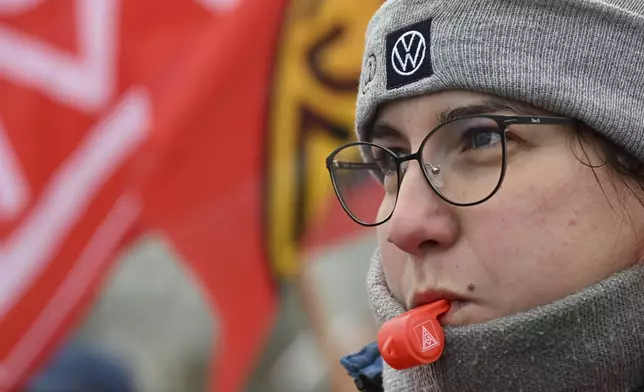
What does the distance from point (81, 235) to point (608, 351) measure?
2.02m

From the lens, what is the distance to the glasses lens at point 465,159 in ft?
2.44

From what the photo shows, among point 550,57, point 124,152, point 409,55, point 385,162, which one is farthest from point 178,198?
point 550,57

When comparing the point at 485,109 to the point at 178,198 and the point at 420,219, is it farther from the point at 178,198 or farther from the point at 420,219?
the point at 178,198

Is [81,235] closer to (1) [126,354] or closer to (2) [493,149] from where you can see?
(1) [126,354]

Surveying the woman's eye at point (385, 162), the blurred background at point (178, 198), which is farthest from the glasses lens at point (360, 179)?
the blurred background at point (178, 198)

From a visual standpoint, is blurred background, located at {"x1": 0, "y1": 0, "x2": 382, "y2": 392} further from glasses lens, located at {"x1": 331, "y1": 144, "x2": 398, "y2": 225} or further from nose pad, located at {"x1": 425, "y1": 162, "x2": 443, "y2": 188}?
nose pad, located at {"x1": 425, "y1": 162, "x2": 443, "y2": 188}

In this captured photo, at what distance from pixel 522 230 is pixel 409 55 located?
0.74 feet

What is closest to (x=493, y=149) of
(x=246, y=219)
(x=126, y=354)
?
(x=246, y=219)

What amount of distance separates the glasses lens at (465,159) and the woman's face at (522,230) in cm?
1

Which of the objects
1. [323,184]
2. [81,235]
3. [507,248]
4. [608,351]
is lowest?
[608,351]

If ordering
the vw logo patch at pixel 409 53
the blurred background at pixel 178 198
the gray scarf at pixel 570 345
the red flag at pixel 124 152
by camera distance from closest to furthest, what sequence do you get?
the gray scarf at pixel 570 345 → the vw logo patch at pixel 409 53 → the blurred background at pixel 178 198 → the red flag at pixel 124 152

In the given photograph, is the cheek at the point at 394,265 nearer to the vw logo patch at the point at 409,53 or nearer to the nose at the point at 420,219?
the nose at the point at 420,219

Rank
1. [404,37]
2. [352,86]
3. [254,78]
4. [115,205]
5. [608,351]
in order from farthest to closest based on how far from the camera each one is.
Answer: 1. [115,205]
2. [254,78]
3. [352,86]
4. [404,37]
5. [608,351]

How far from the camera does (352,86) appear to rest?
208 cm
